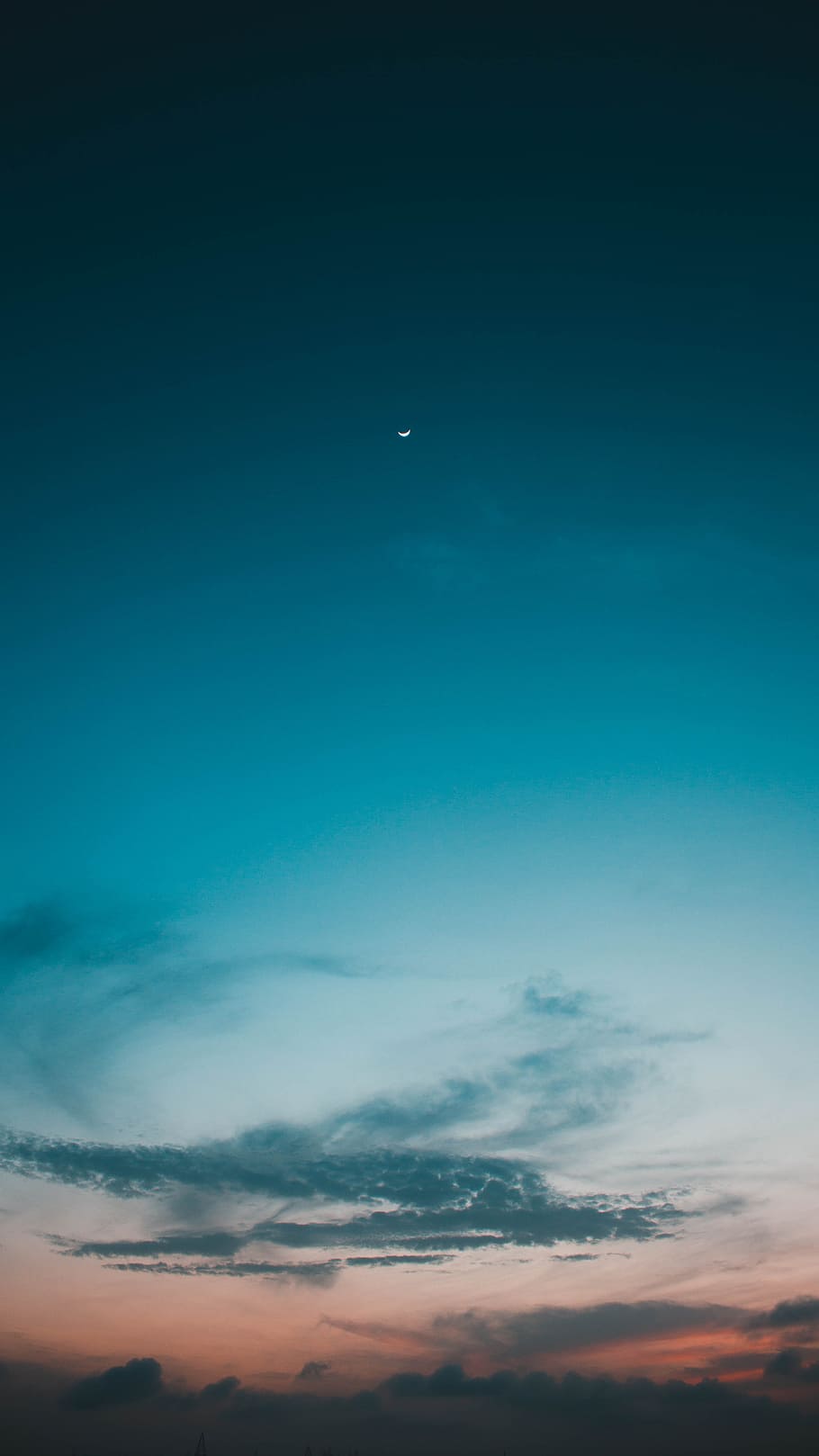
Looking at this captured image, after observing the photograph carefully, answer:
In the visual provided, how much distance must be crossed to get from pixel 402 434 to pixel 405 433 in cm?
73

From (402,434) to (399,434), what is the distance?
634 mm

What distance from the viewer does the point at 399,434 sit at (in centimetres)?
10869

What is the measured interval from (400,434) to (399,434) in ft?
0.75

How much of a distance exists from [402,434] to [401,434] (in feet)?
0.75

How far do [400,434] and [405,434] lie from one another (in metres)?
1.01

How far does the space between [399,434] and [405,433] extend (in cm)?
143

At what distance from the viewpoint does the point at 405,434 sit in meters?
110

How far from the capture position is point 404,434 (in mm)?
109438

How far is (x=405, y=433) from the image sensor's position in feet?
360

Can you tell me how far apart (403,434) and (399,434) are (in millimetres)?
809

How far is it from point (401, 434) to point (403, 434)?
40 centimetres

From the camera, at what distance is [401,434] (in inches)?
4291

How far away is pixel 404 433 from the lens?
110 meters

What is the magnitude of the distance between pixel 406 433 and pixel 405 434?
0.45 metres
